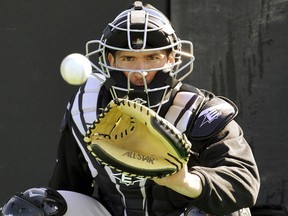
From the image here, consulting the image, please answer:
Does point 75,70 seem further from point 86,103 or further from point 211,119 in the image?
point 211,119

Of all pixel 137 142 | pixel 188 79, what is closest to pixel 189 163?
pixel 137 142

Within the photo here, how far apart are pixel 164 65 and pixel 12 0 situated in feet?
5.07

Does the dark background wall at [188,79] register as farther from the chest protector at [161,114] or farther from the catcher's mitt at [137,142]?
the catcher's mitt at [137,142]

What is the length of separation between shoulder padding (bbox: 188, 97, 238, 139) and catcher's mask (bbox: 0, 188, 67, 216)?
61cm

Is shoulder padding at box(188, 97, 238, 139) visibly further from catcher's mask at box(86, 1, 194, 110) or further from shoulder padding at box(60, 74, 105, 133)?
shoulder padding at box(60, 74, 105, 133)

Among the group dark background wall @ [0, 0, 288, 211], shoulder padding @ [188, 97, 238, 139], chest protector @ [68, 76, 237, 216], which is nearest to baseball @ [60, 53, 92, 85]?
chest protector @ [68, 76, 237, 216]

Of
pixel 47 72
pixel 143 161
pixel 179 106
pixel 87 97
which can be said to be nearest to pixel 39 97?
pixel 47 72

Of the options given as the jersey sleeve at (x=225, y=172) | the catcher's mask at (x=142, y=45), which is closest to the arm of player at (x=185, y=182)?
the jersey sleeve at (x=225, y=172)

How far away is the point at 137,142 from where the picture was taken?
8.67 feet

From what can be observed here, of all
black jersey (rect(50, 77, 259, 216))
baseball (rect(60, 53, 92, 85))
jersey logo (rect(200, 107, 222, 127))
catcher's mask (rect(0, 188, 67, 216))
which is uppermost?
baseball (rect(60, 53, 92, 85))

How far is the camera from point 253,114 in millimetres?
4258

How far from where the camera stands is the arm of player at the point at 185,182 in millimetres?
2564

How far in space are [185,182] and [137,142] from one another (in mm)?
207

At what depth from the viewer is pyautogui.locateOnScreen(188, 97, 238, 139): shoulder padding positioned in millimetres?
2967
